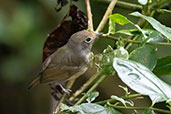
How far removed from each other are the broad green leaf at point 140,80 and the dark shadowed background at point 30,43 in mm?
1843

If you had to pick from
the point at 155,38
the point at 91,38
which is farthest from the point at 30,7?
the point at 155,38

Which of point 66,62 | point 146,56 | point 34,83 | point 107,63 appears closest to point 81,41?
point 66,62

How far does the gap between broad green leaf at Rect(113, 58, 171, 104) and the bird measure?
978 mm

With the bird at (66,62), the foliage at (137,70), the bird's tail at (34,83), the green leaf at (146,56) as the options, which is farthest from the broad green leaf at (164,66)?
the bird's tail at (34,83)

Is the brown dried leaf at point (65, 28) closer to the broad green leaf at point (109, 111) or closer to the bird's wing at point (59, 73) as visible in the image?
the bird's wing at point (59, 73)

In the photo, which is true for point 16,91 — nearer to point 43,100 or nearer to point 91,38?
point 43,100

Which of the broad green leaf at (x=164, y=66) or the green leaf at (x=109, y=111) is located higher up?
the green leaf at (x=109, y=111)

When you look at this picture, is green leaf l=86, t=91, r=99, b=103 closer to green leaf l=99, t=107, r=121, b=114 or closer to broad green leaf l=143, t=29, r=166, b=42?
green leaf l=99, t=107, r=121, b=114

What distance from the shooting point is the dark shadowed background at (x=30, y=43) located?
3.07m

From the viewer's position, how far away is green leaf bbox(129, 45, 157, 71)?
1.12m

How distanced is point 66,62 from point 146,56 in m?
1.14

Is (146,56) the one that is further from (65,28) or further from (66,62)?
(66,62)

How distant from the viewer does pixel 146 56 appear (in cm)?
112

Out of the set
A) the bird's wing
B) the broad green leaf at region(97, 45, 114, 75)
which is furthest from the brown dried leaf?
the broad green leaf at region(97, 45, 114, 75)
